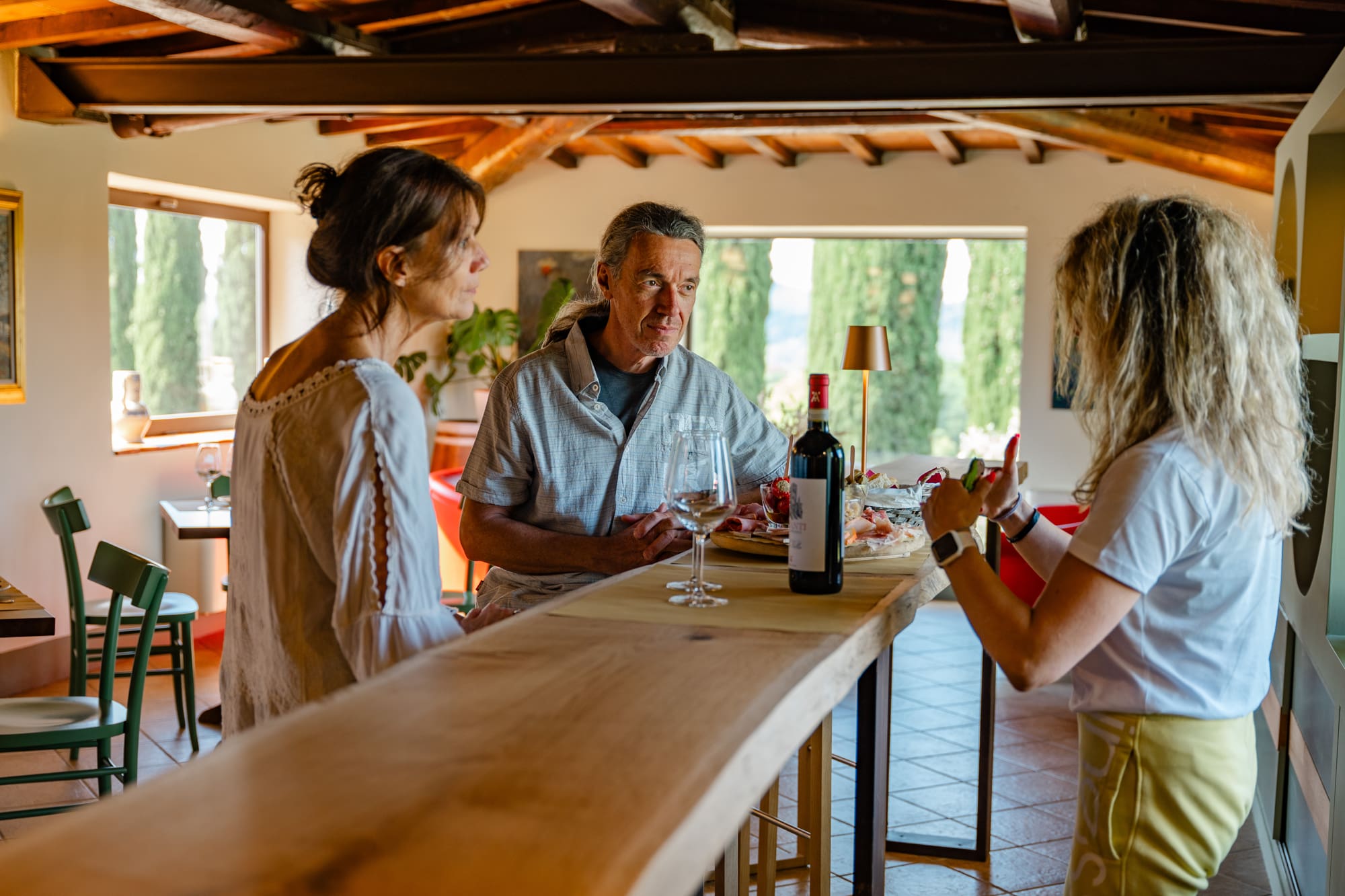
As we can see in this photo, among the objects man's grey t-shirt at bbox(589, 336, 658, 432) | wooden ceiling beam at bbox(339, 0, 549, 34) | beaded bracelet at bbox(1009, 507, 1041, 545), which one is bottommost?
beaded bracelet at bbox(1009, 507, 1041, 545)

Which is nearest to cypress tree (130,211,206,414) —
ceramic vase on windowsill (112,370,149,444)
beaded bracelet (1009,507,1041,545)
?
ceramic vase on windowsill (112,370,149,444)

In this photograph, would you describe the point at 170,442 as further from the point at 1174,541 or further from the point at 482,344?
the point at 1174,541

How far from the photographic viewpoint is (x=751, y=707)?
1.20 metres

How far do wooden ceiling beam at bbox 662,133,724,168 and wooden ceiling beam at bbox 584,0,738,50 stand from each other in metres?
2.25

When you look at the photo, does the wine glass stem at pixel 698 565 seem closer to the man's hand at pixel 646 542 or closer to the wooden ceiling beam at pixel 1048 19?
the man's hand at pixel 646 542

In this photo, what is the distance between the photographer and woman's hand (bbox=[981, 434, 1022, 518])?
174 cm

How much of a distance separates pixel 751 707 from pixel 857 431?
25.2ft

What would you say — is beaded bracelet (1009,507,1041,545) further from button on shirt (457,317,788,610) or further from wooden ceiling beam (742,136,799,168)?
wooden ceiling beam (742,136,799,168)

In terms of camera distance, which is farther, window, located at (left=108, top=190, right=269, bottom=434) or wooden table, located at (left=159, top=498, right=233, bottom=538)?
window, located at (left=108, top=190, right=269, bottom=434)

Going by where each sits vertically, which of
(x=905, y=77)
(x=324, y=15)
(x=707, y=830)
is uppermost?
(x=324, y=15)

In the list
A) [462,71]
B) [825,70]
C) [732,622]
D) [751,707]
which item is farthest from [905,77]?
[751,707]

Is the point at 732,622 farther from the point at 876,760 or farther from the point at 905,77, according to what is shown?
the point at 905,77

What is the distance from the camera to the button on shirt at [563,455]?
98.2 inches

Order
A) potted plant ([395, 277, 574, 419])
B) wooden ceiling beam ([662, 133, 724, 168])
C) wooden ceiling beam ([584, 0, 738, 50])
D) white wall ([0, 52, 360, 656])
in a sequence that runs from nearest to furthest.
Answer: wooden ceiling beam ([584, 0, 738, 50])
white wall ([0, 52, 360, 656])
wooden ceiling beam ([662, 133, 724, 168])
potted plant ([395, 277, 574, 419])
